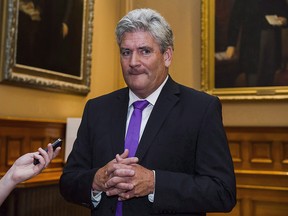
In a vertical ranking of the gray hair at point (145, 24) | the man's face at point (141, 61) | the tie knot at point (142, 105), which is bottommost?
the tie knot at point (142, 105)

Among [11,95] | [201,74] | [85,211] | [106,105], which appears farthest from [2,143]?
[201,74]

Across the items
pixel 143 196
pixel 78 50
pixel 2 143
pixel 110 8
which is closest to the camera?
pixel 143 196

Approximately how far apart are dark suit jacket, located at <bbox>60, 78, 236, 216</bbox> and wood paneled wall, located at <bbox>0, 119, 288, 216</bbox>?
177 cm

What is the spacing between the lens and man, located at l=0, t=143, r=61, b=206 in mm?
2059

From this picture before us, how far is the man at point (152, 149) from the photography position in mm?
1933

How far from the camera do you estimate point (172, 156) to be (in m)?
2.07

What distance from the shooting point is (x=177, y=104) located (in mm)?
2225

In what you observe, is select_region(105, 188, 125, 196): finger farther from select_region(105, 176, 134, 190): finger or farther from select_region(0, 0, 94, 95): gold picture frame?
select_region(0, 0, 94, 95): gold picture frame

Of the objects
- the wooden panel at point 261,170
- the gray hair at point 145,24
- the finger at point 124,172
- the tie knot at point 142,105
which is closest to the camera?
the finger at point 124,172

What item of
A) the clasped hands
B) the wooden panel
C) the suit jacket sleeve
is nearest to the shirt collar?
the suit jacket sleeve

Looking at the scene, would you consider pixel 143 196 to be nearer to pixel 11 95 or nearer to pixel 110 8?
pixel 11 95

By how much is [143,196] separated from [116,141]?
341mm

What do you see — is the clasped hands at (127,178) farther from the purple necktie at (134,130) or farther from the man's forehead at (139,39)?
the man's forehead at (139,39)

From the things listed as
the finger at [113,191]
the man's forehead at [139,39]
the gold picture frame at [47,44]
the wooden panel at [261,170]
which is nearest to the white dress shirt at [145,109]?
the finger at [113,191]
